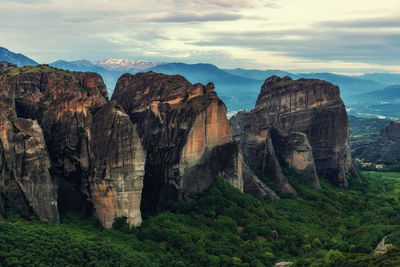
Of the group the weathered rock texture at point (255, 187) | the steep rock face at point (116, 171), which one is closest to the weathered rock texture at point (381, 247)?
the weathered rock texture at point (255, 187)

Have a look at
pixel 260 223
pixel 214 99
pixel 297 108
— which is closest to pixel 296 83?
pixel 297 108

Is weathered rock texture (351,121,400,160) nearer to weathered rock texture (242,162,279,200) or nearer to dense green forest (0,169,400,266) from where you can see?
dense green forest (0,169,400,266)

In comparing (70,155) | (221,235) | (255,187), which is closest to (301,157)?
(255,187)

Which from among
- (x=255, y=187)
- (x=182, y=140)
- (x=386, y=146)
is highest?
(x=182, y=140)

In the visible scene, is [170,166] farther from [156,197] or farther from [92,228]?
[92,228]

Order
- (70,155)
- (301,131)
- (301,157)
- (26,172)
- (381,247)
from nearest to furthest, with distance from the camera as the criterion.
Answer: (26,172), (381,247), (70,155), (301,157), (301,131)

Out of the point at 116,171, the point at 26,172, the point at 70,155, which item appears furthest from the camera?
the point at 70,155

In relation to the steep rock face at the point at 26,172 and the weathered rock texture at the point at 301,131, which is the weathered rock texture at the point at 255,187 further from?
the steep rock face at the point at 26,172

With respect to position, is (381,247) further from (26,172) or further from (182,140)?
(26,172)
